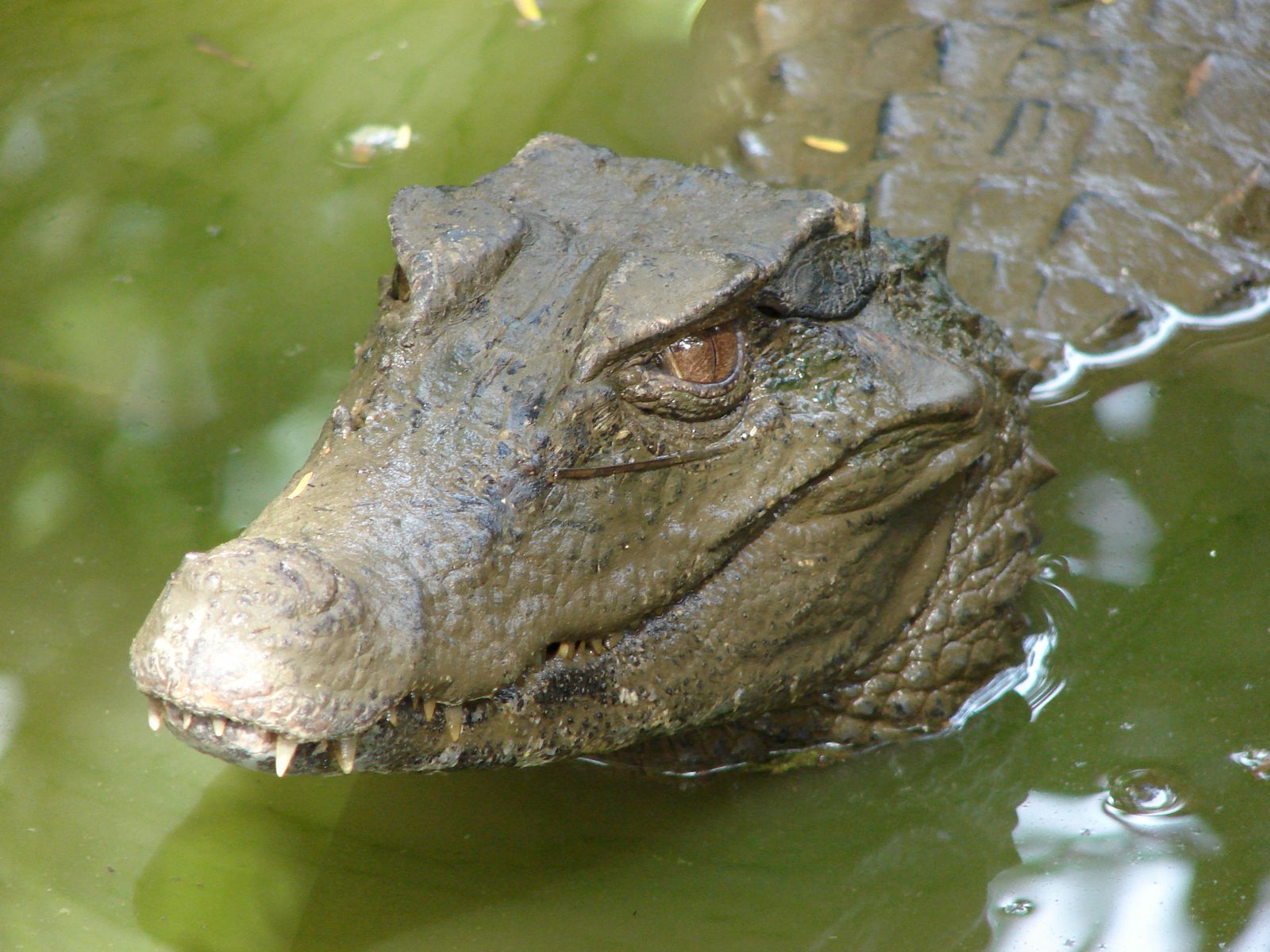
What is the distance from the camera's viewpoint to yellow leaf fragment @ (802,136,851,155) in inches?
169

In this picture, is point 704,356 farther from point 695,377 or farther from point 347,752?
point 347,752

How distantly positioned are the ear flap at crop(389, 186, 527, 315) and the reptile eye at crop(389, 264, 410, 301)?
0.05 m

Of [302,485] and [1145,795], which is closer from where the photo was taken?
[302,485]

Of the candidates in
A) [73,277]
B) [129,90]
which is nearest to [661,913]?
[73,277]

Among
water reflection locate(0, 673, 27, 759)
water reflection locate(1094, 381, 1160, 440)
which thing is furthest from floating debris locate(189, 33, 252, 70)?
water reflection locate(1094, 381, 1160, 440)

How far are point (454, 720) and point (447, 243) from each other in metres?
0.93

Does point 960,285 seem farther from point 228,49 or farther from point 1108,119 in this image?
point 228,49

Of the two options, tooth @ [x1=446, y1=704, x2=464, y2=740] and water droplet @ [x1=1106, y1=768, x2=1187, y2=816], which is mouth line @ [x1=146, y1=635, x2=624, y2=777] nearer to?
tooth @ [x1=446, y1=704, x2=464, y2=740]

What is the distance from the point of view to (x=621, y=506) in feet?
8.00

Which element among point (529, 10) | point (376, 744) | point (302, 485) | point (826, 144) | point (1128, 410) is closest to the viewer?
point (376, 744)

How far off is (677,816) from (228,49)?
354 cm

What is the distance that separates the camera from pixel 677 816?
9.36 ft

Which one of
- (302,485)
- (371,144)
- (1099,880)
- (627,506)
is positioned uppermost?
(302,485)

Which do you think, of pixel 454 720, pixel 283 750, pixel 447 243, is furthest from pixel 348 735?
pixel 447 243
